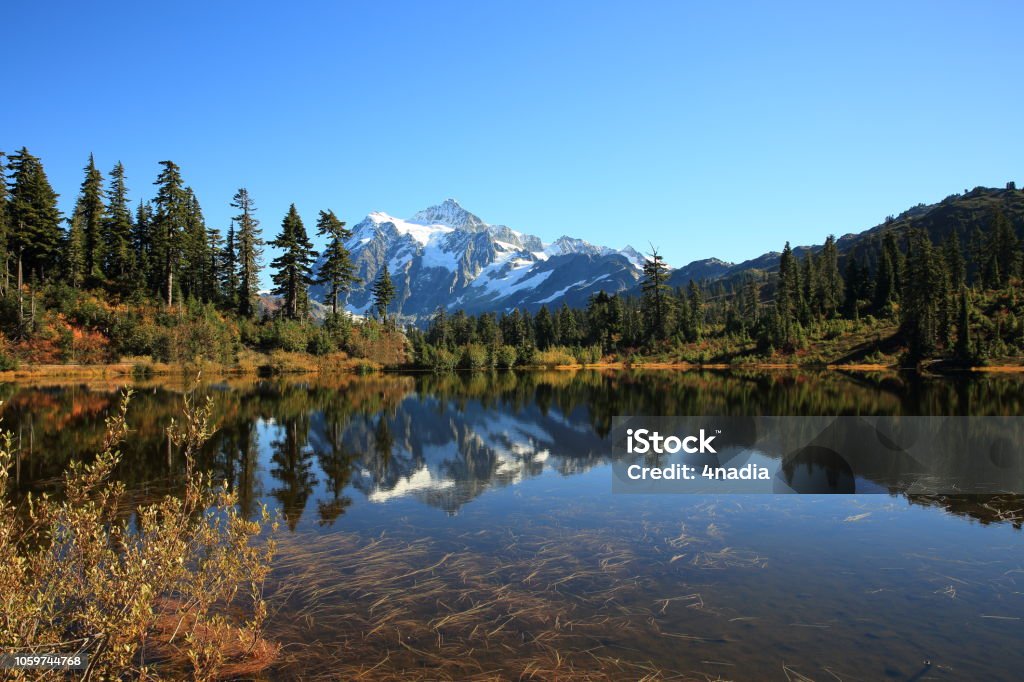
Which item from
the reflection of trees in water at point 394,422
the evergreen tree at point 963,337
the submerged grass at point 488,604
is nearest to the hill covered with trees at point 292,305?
the evergreen tree at point 963,337

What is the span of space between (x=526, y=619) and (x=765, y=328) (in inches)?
3691

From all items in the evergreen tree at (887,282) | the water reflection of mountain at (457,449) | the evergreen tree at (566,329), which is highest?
the evergreen tree at (887,282)

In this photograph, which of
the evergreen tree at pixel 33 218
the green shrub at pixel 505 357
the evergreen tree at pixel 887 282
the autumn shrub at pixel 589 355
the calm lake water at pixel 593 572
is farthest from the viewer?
the evergreen tree at pixel 887 282

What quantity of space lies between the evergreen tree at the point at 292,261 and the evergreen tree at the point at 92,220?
60.2 feet

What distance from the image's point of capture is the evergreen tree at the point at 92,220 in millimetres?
66250

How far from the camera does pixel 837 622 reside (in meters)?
7.23

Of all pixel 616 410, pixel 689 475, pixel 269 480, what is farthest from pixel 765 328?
pixel 269 480

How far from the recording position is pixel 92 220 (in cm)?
6744

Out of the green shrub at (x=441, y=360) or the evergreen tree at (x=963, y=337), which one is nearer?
the evergreen tree at (x=963, y=337)

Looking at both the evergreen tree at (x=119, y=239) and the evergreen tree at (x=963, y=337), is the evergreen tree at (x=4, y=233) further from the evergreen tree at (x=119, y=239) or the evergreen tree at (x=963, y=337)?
the evergreen tree at (x=963, y=337)

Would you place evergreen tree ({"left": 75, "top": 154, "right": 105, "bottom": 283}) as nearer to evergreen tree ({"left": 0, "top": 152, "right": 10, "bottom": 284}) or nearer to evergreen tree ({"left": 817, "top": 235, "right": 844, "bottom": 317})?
evergreen tree ({"left": 0, "top": 152, "right": 10, "bottom": 284})

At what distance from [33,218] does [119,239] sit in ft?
26.4

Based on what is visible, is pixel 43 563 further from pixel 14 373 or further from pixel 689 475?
pixel 14 373

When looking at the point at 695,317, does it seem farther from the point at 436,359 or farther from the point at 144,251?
the point at 144,251
